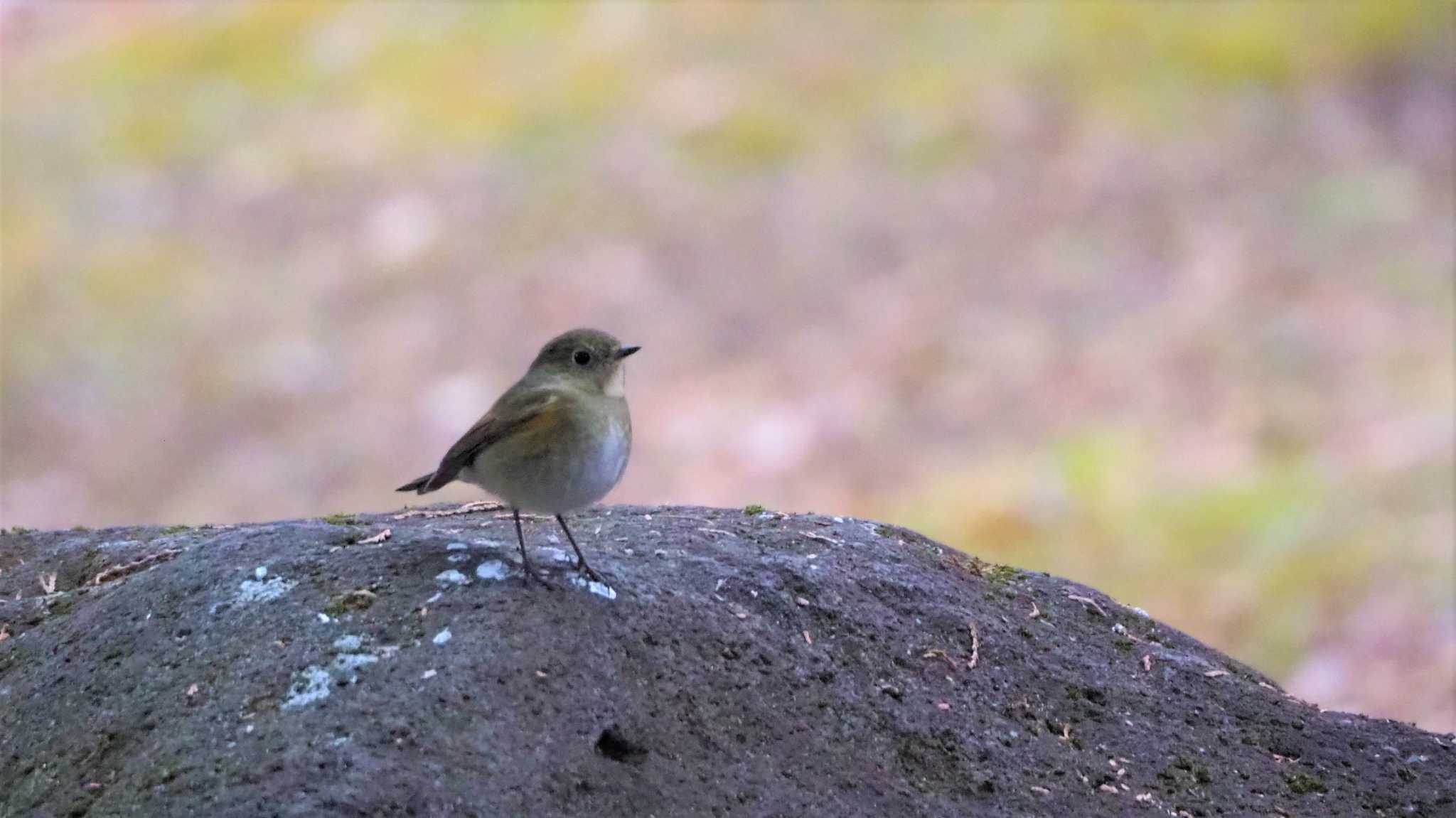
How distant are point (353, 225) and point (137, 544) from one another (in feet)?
16.7

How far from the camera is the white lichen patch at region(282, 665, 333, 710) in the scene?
254 centimetres

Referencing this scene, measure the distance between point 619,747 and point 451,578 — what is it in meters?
0.54

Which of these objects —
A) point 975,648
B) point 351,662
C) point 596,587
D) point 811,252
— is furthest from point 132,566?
point 811,252

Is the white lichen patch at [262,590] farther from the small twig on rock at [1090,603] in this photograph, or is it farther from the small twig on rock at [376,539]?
the small twig on rock at [1090,603]

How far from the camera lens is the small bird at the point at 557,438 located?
3.08 metres

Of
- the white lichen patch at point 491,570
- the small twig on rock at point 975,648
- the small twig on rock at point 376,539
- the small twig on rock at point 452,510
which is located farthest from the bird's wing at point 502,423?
the small twig on rock at point 975,648

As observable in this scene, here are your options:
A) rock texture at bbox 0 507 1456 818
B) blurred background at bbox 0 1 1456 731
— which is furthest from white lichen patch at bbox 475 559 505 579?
blurred background at bbox 0 1 1456 731

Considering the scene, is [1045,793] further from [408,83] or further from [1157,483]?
[408,83]

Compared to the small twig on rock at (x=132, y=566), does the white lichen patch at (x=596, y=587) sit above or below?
below

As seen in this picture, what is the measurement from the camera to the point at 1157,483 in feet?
21.6

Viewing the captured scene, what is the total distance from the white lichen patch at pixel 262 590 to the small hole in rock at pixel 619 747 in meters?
0.75

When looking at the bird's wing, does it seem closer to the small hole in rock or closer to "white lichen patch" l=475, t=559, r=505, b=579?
"white lichen patch" l=475, t=559, r=505, b=579

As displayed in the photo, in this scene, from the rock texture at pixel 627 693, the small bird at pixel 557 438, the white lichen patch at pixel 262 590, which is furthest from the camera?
the small bird at pixel 557 438

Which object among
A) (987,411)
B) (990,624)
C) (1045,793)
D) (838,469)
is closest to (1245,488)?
(987,411)
